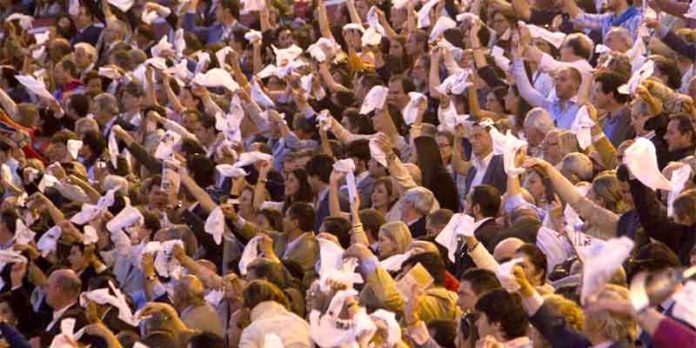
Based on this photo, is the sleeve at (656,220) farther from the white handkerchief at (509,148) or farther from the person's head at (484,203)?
the person's head at (484,203)

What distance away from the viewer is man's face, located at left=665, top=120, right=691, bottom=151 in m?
8.34

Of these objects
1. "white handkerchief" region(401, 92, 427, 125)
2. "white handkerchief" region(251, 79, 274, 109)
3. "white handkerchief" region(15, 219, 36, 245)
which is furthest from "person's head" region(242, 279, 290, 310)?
"white handkerchief" region(251, 79, 274, 109)

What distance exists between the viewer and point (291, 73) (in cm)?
1163

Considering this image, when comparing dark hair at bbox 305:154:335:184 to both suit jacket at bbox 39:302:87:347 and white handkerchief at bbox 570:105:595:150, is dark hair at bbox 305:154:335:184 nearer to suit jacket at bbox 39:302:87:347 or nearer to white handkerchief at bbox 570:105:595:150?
suit jacket at bbox 39:302:87:347

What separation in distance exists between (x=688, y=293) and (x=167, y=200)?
Result: 244 inches


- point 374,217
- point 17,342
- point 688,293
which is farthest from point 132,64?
point 688,293

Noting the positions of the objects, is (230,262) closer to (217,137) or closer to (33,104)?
(217,137)

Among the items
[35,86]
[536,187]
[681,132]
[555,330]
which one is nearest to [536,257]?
[555,330]

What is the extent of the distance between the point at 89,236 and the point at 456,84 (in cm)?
213

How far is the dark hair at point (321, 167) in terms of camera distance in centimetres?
1023

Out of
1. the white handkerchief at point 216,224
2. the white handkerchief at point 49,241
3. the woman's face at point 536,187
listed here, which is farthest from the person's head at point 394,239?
the white handkerchief at point 49,241

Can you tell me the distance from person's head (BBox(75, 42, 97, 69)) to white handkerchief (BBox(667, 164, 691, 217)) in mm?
7006

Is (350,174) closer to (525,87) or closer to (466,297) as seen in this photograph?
(525,87)

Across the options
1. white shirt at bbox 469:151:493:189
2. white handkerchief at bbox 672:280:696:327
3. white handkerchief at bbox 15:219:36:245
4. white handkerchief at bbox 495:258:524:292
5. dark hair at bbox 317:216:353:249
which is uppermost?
white handkerchief at bbox 672:280:696:327
